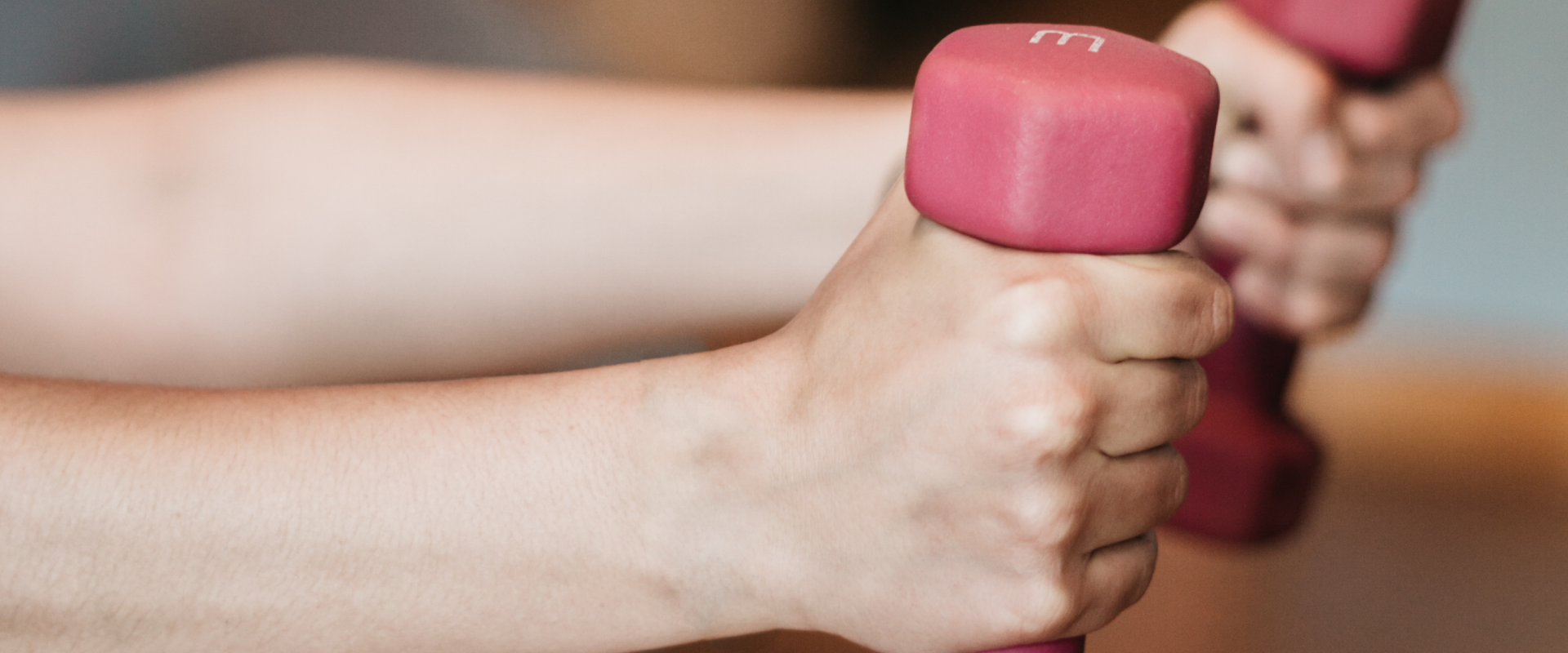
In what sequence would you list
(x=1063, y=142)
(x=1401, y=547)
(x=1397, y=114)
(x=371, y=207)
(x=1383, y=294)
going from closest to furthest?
(x=1063, y=142) < (x=1397, y=114) < (x=371, y=207) < (x=1401, y=547) < (x=1383, y=294)

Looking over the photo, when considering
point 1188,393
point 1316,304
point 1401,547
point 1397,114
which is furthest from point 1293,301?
point 1401,547

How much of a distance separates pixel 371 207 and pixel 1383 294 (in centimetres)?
123

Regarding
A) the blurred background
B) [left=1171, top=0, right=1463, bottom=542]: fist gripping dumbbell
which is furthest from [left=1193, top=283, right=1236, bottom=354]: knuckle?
the blurred background

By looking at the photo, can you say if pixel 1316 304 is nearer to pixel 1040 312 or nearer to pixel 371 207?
pixel 1040 312

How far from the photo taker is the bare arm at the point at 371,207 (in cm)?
74

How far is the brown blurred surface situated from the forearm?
495 millimetres

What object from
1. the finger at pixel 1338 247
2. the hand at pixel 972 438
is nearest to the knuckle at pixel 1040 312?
the hand at pixel 972 438

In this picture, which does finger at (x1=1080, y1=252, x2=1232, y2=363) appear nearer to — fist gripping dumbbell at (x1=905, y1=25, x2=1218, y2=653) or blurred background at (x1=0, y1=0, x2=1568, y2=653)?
fist gripping dumbbell at (x1=905, y1=25, x2=1218, y2=653)

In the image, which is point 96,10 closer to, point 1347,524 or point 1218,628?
point 1218,628

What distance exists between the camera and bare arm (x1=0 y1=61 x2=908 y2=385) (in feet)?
2.44

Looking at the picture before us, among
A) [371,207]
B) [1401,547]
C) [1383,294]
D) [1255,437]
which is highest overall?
[371,207]

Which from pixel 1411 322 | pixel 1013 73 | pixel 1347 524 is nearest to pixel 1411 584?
pixel 1347 524

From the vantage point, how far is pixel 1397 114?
0.63 m

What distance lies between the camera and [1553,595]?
1.04 meters
